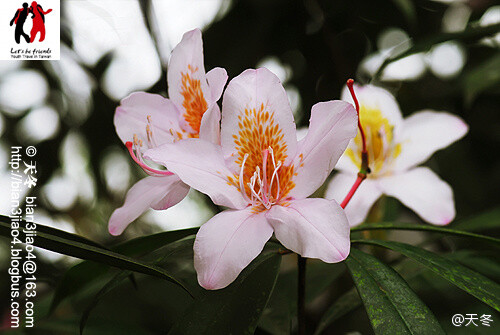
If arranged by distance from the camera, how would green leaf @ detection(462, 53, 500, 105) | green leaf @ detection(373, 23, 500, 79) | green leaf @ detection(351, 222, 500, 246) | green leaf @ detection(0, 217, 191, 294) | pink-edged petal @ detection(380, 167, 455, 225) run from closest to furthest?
green leaf @ detection(0, 217, 191, 294)
green leaf @ detection(351, 222, 500, 246)
pink-edged petal @ detection(380, 167, 455, 225)
green leaf @ detection(373, 23, 500, 79)
green leaf @ detection(462, 53, 500, 105)

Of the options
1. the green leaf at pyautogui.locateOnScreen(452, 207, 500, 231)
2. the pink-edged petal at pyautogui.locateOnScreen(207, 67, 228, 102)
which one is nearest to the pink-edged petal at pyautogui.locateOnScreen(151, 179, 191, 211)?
the pink-edged petal at pyautogui.locateOnScreen(207, 67, 228, 102)

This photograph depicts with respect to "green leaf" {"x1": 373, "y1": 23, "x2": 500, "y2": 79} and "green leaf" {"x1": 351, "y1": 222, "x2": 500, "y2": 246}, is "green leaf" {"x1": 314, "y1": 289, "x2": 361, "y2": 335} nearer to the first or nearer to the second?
"green leaf" {"x1": 351, "y1": 222, "x2": 500, "y2": 246}

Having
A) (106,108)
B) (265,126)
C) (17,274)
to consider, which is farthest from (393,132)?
(106,108)

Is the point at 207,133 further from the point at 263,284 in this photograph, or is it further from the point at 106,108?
the point at 106,108

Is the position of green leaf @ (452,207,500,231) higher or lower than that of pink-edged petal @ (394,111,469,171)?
lower

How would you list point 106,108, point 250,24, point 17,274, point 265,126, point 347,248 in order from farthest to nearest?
point 106,108, point 250,24, point 17,274, point 265,126, point 347,248

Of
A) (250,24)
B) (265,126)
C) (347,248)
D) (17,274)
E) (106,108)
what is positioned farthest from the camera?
(106,108)

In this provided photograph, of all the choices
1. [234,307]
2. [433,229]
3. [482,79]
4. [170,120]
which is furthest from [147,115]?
[482,79]

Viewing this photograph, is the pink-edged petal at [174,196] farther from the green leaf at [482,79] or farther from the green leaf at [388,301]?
the green leaf at [482,79]

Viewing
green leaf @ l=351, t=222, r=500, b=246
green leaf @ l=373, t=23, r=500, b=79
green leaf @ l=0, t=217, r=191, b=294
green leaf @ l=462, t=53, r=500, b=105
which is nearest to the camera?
green leaf @ l=0, t=217, r=191, b=294
